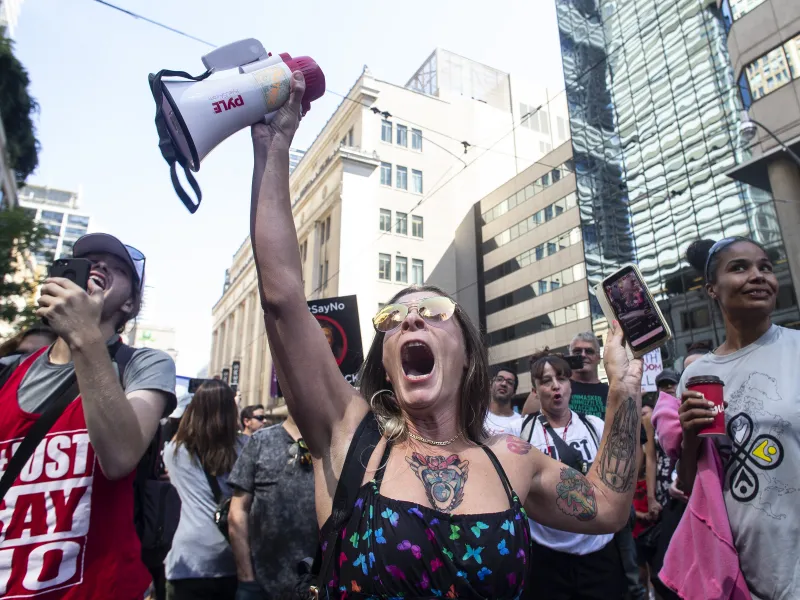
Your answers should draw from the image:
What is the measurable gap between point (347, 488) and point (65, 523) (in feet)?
3.16

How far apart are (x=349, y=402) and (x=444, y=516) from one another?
478 millimetres

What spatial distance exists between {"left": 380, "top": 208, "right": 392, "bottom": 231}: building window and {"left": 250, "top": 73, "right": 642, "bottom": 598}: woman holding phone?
3242cm

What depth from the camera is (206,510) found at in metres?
3.85

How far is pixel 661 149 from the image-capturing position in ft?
90.4

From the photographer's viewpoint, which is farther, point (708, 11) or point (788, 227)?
point (708, 11)

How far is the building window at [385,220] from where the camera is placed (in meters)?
34.2

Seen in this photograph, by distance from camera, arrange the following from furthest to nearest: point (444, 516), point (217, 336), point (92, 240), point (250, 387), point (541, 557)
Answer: point (217, 336)
point (250, 387)
point (541, 557)
point (92, 240)
point (444, 516)

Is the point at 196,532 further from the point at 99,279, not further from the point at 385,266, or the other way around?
the point at 385,266

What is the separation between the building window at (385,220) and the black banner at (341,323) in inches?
1136

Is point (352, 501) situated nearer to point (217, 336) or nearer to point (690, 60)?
point (690, 60)

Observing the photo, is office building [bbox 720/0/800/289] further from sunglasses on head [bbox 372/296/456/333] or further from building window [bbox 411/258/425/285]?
building window [bbox 411/258/425/285]

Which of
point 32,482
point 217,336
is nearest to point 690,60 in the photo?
point 32,482

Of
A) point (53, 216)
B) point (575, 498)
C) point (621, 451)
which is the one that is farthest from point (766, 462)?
point (53, 216)

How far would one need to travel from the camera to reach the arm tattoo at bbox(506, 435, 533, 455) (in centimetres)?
191
